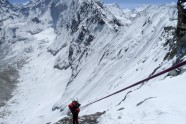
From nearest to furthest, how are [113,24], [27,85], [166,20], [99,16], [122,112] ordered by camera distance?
[122,112], [166,20], [113,24], [99,16], [27,85]

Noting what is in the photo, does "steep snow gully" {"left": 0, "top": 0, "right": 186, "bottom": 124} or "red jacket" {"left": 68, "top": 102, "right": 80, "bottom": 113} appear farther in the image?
"red jacket" {"left": 68, "top": 102, "right": 80, "bottom": 113}

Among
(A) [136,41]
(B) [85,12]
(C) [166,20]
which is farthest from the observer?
(B) [85,12]

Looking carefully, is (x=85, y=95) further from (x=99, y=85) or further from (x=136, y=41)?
(x=136, y=41)

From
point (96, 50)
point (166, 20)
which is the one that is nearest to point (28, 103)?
point (96, 50)

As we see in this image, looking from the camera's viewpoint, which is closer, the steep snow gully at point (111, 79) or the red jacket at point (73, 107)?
the steep snow gully at point (111, 79)

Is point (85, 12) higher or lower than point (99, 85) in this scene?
higher

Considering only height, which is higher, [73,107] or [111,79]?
[111,79]

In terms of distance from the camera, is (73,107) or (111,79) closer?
(73,107)

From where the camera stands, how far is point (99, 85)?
74375 millimetres

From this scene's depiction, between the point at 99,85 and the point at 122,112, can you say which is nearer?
the point at 122,112

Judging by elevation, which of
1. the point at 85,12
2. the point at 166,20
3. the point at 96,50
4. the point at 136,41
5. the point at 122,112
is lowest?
the point at 122,112

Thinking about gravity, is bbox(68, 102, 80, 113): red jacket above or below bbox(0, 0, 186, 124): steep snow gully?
below

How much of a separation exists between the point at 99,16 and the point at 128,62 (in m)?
88.7

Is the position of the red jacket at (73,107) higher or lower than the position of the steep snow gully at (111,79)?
lower
